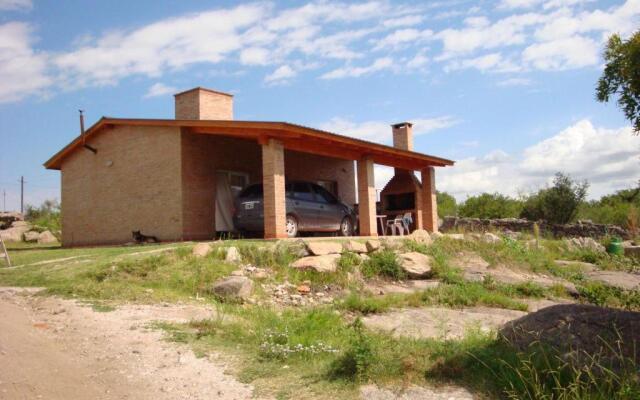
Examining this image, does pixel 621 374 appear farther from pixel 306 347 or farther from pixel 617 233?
pixel 617 233

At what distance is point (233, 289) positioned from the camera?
9.76m

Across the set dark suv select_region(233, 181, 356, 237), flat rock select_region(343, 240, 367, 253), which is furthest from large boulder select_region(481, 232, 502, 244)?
flat rock select_region(343, 240, 367, 253)

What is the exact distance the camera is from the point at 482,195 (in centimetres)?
4300

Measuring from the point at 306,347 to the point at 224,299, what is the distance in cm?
354

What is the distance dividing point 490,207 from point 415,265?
28.8 metres

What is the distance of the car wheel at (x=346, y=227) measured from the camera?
18812mm

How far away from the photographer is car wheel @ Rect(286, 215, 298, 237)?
52.7 feet

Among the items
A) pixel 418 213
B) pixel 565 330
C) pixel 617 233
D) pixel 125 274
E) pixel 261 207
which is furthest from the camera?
pixel 617 233

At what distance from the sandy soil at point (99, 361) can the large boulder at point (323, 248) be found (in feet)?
16.4

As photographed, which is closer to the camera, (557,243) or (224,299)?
(224,299)

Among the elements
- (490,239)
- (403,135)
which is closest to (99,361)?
(490,239)

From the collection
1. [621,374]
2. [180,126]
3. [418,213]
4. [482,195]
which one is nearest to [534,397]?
[621,374]

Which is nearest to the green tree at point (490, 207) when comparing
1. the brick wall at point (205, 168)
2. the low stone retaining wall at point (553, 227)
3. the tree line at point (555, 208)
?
the tree line at point (555, 208)

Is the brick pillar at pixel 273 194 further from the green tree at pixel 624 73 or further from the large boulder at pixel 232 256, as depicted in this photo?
the green tree at pixel 624 73
